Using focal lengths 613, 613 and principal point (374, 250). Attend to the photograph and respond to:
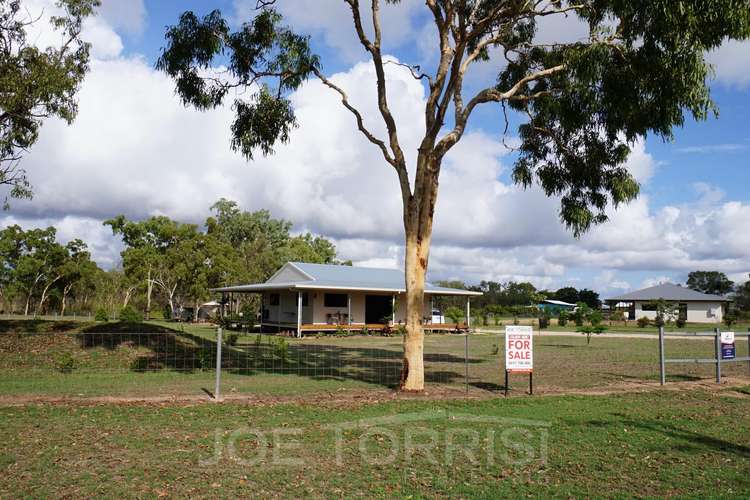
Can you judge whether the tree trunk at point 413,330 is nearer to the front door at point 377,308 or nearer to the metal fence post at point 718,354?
the metal fence post at point 718,354

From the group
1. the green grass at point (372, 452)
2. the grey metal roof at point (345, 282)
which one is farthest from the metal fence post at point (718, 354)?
the grey metal roof at point (345, 282)

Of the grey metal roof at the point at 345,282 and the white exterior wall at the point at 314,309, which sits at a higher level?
the grey metal roof at the point at 345,282

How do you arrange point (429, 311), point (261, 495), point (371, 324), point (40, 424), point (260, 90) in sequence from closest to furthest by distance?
point (261, 495), point (40, 424), point (260, 90), point (371, 324), point (429, 311)

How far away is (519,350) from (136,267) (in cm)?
4407

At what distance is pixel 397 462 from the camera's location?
277 inches

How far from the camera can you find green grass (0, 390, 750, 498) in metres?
6.13

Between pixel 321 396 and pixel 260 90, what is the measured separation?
786 cm

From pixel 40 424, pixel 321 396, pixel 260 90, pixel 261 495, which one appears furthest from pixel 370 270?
pixel 261 495

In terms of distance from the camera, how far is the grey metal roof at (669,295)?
62.5 metres

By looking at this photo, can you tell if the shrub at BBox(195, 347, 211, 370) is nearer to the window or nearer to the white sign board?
the white sign board

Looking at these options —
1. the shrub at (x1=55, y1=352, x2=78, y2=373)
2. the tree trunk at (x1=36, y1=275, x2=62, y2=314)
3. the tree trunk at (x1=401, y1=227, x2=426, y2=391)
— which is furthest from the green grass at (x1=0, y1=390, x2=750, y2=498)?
the tree trunk at (x1=36, y1=275, x2=62, y2=314)

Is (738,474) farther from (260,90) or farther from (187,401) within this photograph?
(260,90)

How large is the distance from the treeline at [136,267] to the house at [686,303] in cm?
3502

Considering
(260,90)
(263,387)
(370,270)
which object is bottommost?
(263,387)
